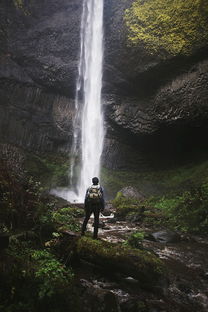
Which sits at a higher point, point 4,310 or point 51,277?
point 51,277

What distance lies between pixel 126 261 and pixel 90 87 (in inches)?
835

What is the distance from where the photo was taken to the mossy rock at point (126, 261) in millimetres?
4680

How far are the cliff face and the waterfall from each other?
625mm

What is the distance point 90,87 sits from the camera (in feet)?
79.8

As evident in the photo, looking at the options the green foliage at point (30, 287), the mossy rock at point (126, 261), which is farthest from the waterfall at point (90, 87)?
the green foliage at point (30, 287)

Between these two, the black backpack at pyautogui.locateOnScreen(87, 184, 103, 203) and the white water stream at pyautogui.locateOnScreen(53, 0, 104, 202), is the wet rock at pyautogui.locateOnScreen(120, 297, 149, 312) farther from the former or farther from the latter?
the white water stream at pyautogui.locateOnScreen(53, 0, 104, 202)

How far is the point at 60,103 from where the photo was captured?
24.6 metres

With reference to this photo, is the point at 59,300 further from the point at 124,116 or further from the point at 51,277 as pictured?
the point at 124,116

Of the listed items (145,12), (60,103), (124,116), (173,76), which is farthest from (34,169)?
(145,12)

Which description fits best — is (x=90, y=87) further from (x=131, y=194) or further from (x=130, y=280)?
(x=130, y=280)

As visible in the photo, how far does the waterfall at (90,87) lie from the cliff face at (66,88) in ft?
2.05

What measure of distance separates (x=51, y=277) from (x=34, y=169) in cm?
1776

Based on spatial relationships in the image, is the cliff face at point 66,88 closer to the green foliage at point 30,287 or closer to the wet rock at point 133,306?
the wet rock at point 133,306

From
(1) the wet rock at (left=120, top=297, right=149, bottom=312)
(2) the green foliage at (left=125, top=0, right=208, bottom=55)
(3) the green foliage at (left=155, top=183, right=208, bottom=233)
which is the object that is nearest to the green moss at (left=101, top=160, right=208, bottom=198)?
(3) the green foliage at (left=155, top=183, right=208, bottom=233)
